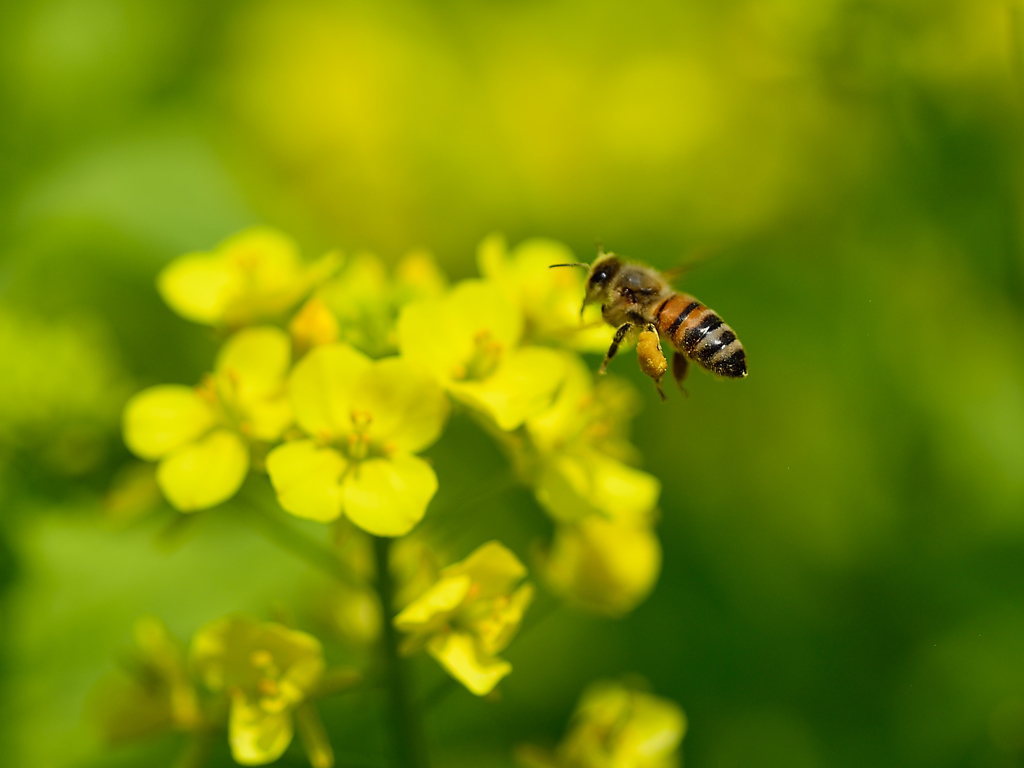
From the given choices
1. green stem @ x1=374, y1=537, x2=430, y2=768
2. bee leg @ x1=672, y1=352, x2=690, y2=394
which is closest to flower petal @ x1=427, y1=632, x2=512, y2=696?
green stem @ x1=374, y1=537, x2=430, y2=768

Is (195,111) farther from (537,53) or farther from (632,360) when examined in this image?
(537,53)

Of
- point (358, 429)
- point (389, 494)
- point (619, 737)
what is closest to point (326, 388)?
point (358, 429)

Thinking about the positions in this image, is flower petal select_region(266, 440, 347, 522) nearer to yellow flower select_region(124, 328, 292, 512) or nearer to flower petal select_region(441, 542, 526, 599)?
yellow flower select_region(124, 328, 292, 512)

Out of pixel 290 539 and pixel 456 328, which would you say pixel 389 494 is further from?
pixel 290 539

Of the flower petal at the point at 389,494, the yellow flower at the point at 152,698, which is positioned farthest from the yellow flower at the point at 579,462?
the yellow flower at the point at 152,698

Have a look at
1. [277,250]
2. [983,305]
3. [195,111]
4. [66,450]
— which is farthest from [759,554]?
[195,111]

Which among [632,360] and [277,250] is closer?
[277,250]
